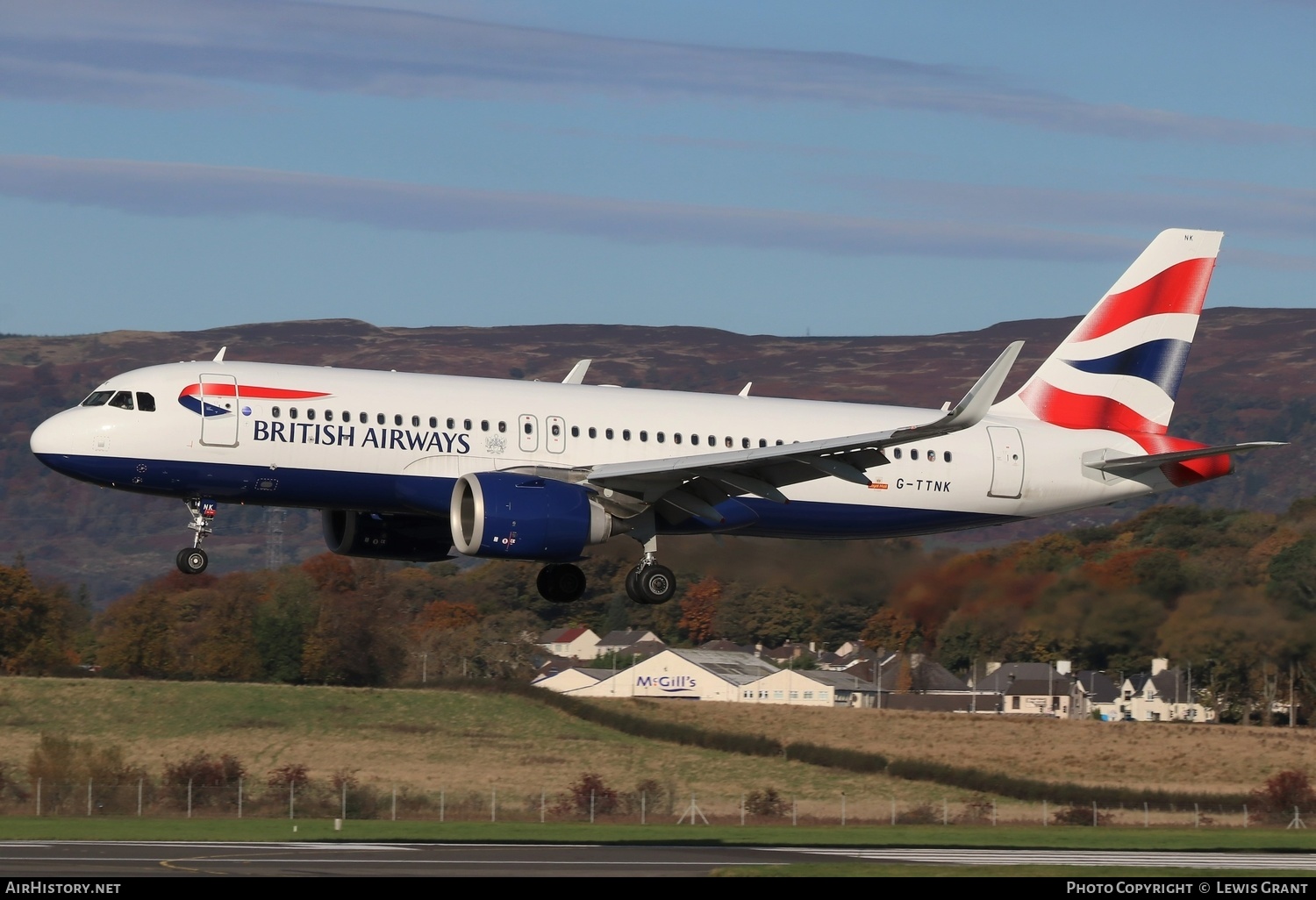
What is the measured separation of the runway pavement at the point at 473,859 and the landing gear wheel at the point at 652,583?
535 cm

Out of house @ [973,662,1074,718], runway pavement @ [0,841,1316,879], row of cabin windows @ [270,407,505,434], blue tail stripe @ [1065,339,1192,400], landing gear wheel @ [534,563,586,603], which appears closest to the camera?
runway pavement @ [0,841,1316,879]

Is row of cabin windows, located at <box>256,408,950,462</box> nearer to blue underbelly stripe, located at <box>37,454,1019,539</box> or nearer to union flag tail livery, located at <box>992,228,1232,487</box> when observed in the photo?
blue underbelly stripe, located at <box>37,454,1019,539</box>

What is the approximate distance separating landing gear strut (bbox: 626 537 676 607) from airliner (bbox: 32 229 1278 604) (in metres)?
0.05

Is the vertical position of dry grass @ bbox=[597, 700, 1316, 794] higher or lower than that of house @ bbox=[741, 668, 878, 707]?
lower

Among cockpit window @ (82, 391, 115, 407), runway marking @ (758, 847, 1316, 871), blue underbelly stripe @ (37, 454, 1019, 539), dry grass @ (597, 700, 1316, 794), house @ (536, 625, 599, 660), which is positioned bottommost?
runway marking @ (758, 847, 1316, 871)

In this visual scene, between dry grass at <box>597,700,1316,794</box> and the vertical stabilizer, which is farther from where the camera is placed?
dry grass at <box>597,700,1316,794</box>

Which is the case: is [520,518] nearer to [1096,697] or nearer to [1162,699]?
[1162,699]

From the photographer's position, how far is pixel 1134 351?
45625 millimetres

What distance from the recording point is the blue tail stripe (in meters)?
45.2

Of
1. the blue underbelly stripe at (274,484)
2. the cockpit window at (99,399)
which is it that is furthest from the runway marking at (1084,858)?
the cockpit window at (99,399)

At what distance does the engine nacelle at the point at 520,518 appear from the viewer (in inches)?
1454

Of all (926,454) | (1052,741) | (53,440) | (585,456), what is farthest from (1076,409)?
(1052,741)

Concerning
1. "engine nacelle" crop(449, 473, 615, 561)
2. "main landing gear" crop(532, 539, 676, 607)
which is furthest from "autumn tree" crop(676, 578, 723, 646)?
"engine nacelle" crop(449, 473, 615, 561)

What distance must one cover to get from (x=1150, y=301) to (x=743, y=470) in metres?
13.6
